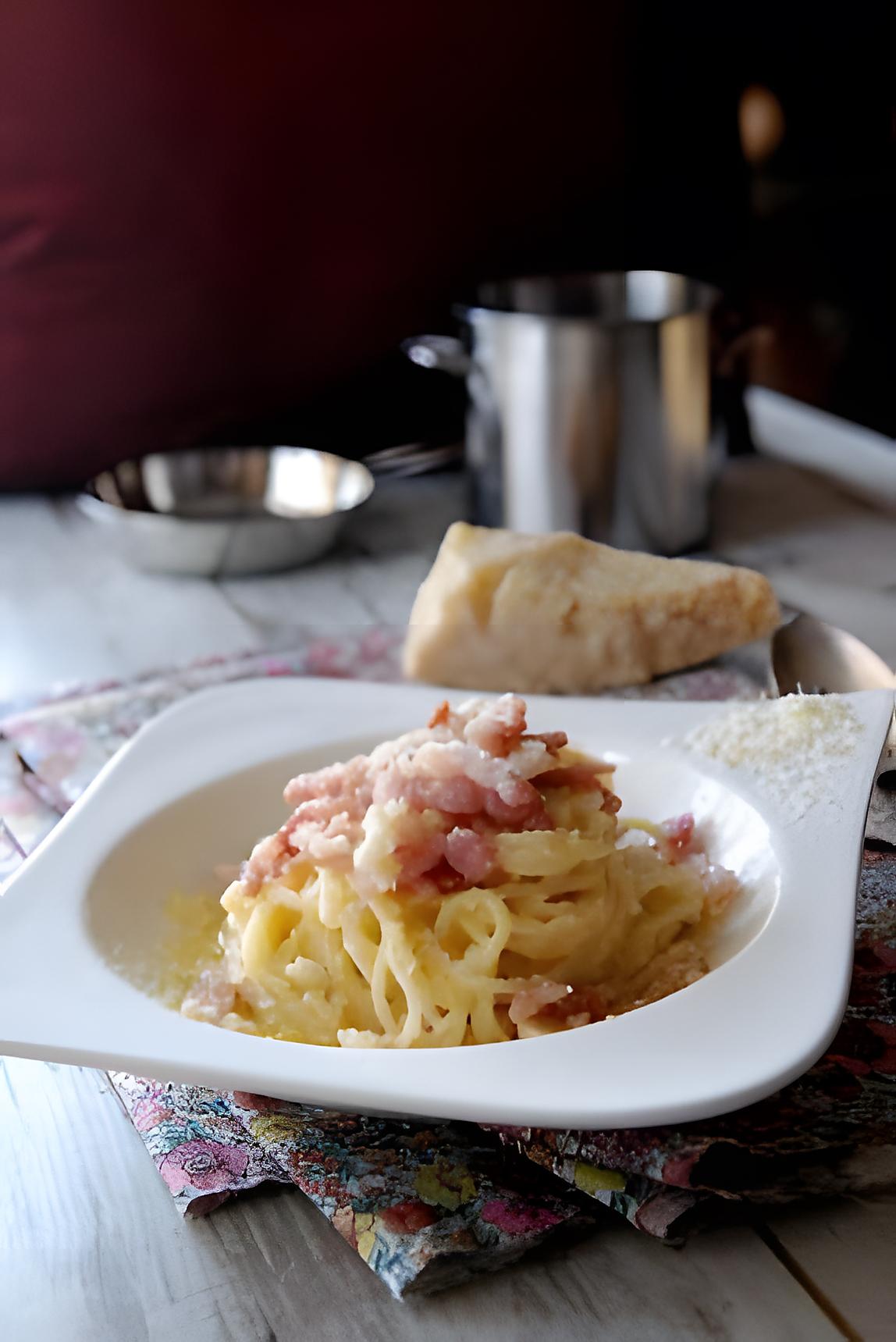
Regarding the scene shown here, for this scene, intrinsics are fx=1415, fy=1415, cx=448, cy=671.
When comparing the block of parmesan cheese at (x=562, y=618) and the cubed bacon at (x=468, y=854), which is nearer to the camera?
the cubed bacon at (x=468, y=854)

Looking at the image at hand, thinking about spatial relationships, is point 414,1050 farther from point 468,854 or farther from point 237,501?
point 237,501

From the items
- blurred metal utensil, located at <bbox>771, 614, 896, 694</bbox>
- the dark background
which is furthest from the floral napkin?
the dark background

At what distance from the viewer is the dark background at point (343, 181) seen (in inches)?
79.4

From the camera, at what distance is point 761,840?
0.83m

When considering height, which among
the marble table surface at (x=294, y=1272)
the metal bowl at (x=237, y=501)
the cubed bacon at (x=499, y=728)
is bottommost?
the metal bowl at (x=237, y=501)

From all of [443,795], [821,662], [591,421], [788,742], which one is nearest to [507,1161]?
[443,795]

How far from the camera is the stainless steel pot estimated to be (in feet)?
5.41

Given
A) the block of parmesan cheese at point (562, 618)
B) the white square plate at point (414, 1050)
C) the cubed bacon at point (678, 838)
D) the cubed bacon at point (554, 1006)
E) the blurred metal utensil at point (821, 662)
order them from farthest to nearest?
the block of parmesan cheese at point (562, 618)
the blurred metal utensil at point (821, 662)
the cubed bacon at point (678, 838)
the cubed bacon at point (554, 1006)
the white square plate at point (414, 1050)

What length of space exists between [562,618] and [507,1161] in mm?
754

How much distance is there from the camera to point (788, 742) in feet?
2.93

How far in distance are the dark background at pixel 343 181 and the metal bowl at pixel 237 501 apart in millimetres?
281

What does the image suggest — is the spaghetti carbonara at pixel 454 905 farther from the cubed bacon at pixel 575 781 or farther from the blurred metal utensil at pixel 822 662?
the blurred metal utensil at pixel 822 662

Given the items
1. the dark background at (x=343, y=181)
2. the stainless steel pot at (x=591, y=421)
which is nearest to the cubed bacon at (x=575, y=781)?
the stainless steel pot at (x=591, y=421)

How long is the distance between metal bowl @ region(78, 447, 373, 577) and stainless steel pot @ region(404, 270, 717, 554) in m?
0.19
